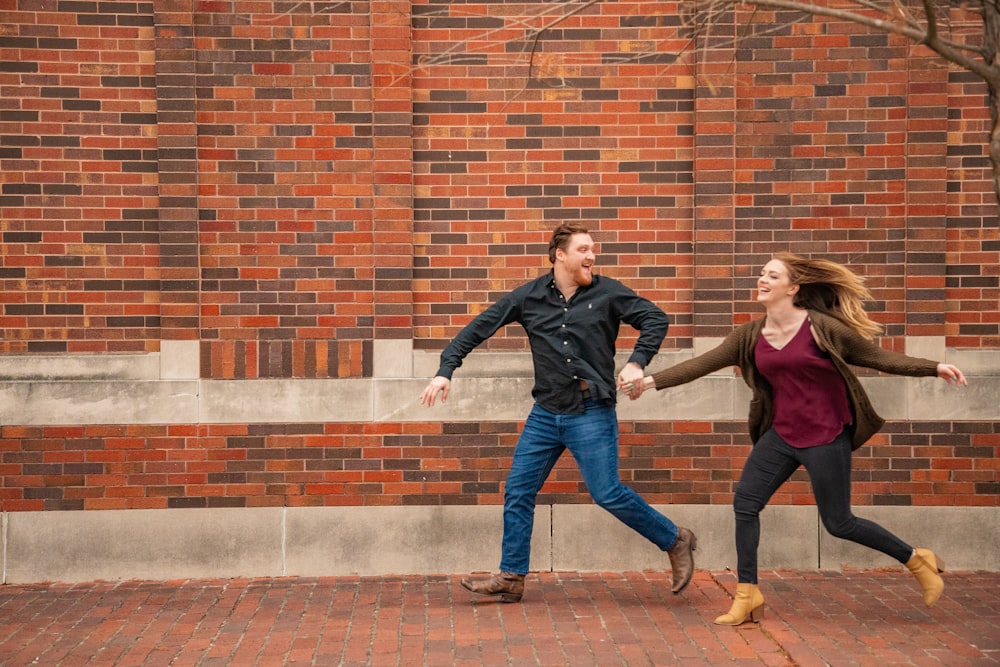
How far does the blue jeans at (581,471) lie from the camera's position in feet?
18.6

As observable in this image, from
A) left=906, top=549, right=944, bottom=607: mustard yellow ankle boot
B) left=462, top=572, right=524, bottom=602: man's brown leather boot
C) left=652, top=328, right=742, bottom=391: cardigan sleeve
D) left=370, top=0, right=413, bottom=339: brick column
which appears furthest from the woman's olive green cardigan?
left=370, top=0, right=413, bottom=339: brick column

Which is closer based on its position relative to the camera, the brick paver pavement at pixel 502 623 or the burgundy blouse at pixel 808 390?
the brick paver pavement at pixel 502 623

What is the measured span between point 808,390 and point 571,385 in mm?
1160

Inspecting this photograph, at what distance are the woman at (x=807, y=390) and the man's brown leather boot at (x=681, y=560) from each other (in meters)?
0.41

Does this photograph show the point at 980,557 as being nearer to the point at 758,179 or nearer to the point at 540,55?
the point at 758,179

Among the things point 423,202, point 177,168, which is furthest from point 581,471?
point 177,168

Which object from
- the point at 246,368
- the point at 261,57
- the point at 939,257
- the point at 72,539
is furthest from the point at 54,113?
the point at 939,257

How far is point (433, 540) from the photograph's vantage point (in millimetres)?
6637

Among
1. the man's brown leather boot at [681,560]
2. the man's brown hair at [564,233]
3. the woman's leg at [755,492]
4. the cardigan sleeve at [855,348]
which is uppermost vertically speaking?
the man's brown hair at [564,233]

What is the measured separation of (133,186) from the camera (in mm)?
6605

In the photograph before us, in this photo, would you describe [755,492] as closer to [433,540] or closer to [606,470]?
[606,470]

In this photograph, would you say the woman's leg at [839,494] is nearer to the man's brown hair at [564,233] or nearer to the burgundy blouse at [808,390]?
the burgundy blouse at [808,390]

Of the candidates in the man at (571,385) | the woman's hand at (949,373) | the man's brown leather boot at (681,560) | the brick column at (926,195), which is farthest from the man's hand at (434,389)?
the brick column at (926,195)

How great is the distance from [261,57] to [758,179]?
3.02 metres
